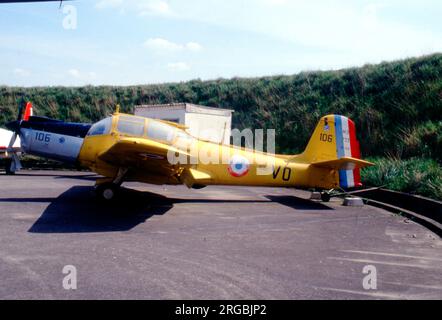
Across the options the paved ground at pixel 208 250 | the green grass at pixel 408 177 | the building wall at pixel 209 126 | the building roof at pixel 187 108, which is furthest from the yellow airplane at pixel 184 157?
the building wall at pixel 209 126

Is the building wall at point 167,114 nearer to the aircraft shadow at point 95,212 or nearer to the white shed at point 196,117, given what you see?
the white shed at point 196,117

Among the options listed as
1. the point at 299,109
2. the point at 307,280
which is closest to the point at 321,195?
the point at 307,280

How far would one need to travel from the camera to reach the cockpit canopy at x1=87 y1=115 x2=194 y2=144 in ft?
31.6

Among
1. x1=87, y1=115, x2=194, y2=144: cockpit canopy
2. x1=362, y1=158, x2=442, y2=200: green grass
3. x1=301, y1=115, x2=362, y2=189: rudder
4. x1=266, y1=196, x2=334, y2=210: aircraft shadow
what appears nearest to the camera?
x1=87, y1=115, x2=194, y2=144: cockpit canopy

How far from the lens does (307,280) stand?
4805 millimetres

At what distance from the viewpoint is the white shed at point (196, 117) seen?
17562mm

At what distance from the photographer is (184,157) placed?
942cm

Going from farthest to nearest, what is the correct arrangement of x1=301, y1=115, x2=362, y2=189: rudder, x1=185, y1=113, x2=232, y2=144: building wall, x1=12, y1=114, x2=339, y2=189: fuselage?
1. x1=185, y1=113, x2=232, y2=144: building wall
2. x1=301, y1=115, x2=362, y2=189: rudder
3. x1=12, y1=114, x2=339, y2=189: fuselage

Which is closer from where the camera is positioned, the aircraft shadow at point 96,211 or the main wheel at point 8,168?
the aircraft shadow at point 96,211

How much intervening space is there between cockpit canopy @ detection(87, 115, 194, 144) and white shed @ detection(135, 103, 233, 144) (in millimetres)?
7072

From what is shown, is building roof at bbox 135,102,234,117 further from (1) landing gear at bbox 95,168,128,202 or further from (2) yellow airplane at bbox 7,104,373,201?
(1) landing gear at bbox 95,168,128,202

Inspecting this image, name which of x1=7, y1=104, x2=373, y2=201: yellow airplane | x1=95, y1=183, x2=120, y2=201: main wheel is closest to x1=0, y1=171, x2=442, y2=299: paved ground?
x1=95, y1=183, x2=120, y2=201: main wheel
